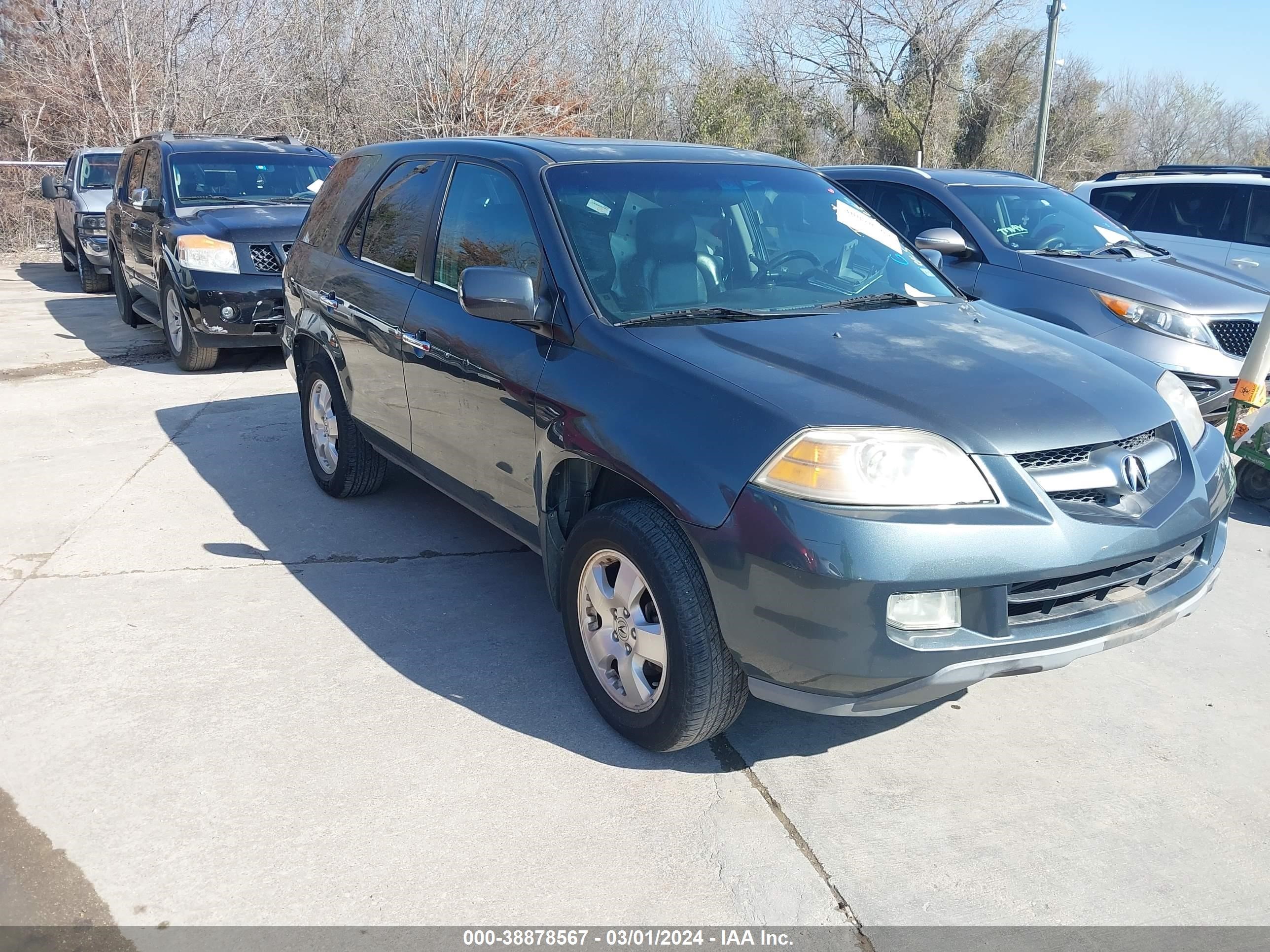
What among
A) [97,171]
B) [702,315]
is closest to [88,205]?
[97,171]

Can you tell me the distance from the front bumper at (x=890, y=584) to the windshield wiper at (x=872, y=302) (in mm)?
1124

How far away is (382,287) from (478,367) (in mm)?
1034

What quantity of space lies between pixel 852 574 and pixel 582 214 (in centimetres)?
176

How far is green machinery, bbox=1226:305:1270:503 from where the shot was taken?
5.29 metres

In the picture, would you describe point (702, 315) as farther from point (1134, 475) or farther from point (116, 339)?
point (116, 339)

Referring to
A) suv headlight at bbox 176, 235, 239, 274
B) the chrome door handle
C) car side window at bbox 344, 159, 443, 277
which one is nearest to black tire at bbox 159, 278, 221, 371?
suv headlight at bbox 176, 235, 239, 274

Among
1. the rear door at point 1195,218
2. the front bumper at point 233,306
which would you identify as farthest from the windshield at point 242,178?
the rear door at point 1195,218

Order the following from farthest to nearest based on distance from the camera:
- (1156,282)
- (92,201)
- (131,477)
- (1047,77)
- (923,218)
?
1. (1047,77)
2. (92,201)
3. (923,218)
4. (1156,282)
5. (131,477)

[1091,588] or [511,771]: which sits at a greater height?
A: [1091,588]

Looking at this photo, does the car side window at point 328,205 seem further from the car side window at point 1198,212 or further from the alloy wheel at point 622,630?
the car side window at point 1198,212

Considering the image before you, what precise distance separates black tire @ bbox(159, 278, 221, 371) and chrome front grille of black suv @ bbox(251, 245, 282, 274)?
713 millimetres

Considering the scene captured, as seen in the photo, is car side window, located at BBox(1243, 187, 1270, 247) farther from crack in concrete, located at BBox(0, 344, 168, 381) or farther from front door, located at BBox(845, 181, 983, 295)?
crack in concrete, located at BBox(0, 344, 168, 381)

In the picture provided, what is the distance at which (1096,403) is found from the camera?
312 centimetres

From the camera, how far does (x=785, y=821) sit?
301cm
